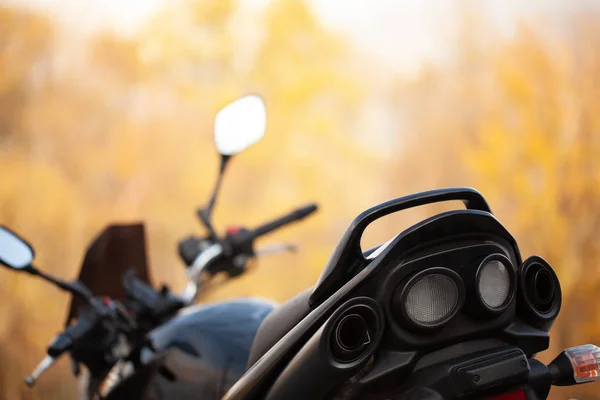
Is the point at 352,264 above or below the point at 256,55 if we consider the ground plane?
below

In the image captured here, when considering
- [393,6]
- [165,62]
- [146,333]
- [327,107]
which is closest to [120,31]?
[165,62]

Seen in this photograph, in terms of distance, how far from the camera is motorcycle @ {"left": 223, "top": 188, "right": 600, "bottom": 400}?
64 cm

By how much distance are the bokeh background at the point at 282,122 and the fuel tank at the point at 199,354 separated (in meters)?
3.39

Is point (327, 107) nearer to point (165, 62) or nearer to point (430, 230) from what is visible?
point (165, 62)

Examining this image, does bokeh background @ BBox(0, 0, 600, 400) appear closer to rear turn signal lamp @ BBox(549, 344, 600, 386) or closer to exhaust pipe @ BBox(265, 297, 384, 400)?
rear turn signal lamp @ BBox(549, 344, 600, 386)

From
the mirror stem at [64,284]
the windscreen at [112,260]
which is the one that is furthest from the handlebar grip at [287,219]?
the mirror stem at [64,284]

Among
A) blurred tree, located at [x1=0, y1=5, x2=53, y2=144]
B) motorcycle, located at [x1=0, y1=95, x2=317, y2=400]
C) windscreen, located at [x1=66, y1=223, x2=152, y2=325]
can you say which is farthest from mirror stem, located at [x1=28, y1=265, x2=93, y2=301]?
blurred tree, located at [x1=0, y1=5, x2=53, y2=144]

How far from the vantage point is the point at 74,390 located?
454cm

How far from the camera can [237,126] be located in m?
1.58

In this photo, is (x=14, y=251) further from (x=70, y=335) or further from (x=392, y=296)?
(x=392, y=296)

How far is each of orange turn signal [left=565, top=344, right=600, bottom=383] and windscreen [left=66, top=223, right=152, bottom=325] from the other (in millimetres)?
991

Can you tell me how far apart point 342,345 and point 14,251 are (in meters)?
0.81

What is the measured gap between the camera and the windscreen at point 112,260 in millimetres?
1398

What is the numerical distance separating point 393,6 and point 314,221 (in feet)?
5.95
